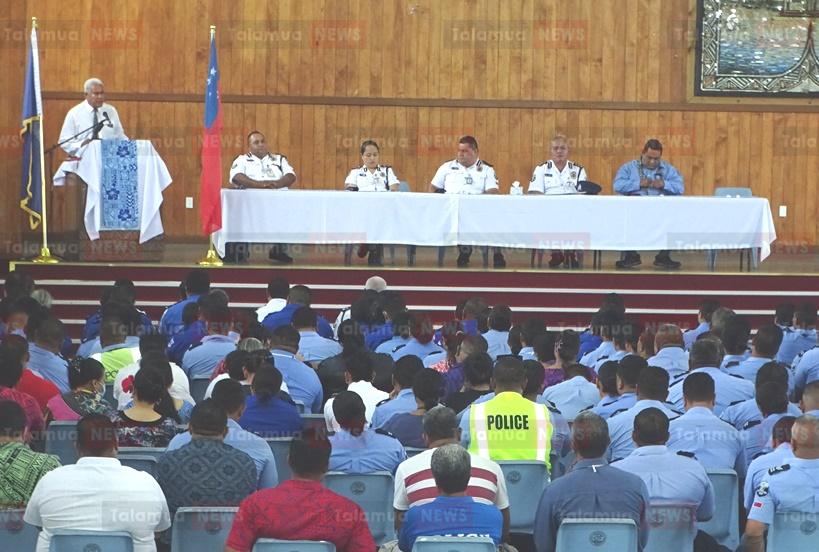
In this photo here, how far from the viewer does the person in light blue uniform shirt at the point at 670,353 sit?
911 centimetres

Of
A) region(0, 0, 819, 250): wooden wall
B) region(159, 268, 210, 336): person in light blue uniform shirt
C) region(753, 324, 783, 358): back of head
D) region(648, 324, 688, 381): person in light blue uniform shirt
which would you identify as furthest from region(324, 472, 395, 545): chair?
region(0, 0, 819, 250): wooden wall

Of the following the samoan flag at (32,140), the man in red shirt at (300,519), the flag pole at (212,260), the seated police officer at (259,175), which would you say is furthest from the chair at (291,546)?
the samoan flag at (32,140)

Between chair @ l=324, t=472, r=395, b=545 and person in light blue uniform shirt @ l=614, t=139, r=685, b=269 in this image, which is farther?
person in light blue uniform shirt @ l=614, t=139, r=685, b=269

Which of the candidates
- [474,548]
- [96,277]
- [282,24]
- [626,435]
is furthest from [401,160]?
[474,548]

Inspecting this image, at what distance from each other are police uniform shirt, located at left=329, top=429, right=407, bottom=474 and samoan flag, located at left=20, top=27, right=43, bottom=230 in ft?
29.1

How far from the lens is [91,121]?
50.4ft

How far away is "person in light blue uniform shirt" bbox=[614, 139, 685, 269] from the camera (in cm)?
1525

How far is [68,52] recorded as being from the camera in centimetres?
1727

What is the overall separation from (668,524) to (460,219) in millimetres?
8639

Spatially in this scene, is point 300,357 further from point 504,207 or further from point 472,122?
point 472,122

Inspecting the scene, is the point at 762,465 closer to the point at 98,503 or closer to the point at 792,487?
the point at 792,487

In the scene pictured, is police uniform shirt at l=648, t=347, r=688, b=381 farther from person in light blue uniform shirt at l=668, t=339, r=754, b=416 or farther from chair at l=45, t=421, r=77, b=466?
chair at l=45, t=421, r=77, b=466

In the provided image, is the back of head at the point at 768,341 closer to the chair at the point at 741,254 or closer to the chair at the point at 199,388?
the chair at the point at 199,388

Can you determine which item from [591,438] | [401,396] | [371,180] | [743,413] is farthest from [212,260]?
[591,438]
